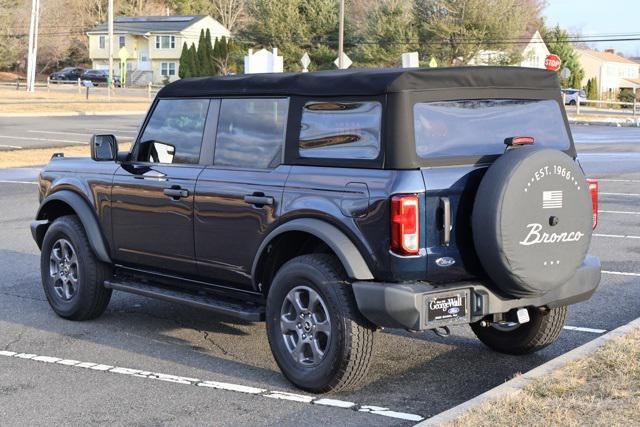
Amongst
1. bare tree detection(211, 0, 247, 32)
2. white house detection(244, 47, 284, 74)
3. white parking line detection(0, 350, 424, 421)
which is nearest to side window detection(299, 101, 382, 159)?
white parking line detection(0, 350, 424, 421)

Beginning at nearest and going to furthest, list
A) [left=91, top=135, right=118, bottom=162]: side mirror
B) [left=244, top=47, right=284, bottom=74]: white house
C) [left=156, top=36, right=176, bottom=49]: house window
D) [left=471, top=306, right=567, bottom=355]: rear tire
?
1. [left=471, top=306, right=567, bottom=355]: rear tire
2. [left=91, top=135, right=118, bottom=162]: side mirror
3. [left=244, top=47, right=284, bottom=74]: white house
4. [left=156, top=36, right=176, bottom=49]: house window

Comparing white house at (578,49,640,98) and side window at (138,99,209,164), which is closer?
side window at (138,99,209,164)

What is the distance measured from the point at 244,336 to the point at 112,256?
3.91ft

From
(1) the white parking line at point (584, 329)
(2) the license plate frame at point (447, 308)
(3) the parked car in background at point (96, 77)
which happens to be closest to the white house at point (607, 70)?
(3) the parked car in background at point (96, 77)

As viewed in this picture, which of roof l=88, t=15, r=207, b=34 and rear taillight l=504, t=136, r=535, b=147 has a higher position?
roof l=88, t=15, r=207, b=34

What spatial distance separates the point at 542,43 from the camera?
8300cm

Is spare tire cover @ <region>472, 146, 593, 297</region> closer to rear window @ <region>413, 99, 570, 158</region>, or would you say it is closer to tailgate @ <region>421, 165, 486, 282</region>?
tailgate @ <region>421, 165, 486, 282</region>

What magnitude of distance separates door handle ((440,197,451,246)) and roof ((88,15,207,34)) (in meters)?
89.1

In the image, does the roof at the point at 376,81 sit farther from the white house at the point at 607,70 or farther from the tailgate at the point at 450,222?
the white house at the point at 607,70

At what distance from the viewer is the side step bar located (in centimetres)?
638

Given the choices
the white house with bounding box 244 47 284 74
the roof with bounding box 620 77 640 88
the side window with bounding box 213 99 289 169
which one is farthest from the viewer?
the roof with bounding box 620 77 640 88

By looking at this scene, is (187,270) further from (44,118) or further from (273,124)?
(44,118)

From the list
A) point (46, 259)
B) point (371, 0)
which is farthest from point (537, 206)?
point (371, 0)

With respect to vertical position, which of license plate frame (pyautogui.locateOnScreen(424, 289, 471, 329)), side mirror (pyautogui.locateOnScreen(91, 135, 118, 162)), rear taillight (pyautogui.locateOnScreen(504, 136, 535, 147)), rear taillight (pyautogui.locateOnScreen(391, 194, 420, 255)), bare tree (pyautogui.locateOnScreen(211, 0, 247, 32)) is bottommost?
license plate frame (pyautogui.locateOnScreen(424, 289, 471, 329))
